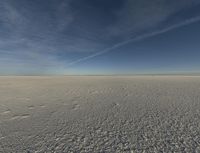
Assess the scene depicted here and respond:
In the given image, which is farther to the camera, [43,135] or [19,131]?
[19,131]

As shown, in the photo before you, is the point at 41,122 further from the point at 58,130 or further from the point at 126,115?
the point at 126,115

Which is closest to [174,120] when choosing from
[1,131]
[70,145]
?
[70,145]

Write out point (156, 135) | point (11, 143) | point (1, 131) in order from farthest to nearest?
point (1, 131), point (156, 135), point (11, 143)

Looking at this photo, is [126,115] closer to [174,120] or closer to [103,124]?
[103,124]

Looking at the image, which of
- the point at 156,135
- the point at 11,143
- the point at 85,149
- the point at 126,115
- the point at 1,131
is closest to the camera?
the point at 85,149

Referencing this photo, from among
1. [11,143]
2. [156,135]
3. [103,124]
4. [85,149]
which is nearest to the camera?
[85,149]

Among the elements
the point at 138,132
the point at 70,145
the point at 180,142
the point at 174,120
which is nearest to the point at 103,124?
the point at 138,132

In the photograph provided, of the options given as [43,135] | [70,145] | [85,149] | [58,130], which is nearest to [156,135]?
[85,149]

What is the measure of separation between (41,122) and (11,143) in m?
1.81

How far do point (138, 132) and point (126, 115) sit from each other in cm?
203

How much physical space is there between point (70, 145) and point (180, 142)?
3844 millimetres

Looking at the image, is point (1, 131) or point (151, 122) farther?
point (151, 122)

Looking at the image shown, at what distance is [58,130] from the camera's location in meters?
5.18

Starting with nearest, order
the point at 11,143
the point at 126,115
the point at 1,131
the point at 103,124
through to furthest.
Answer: the point at 11,143 < the point at 1,131 < the point at 103,124 < the point at 126,115
